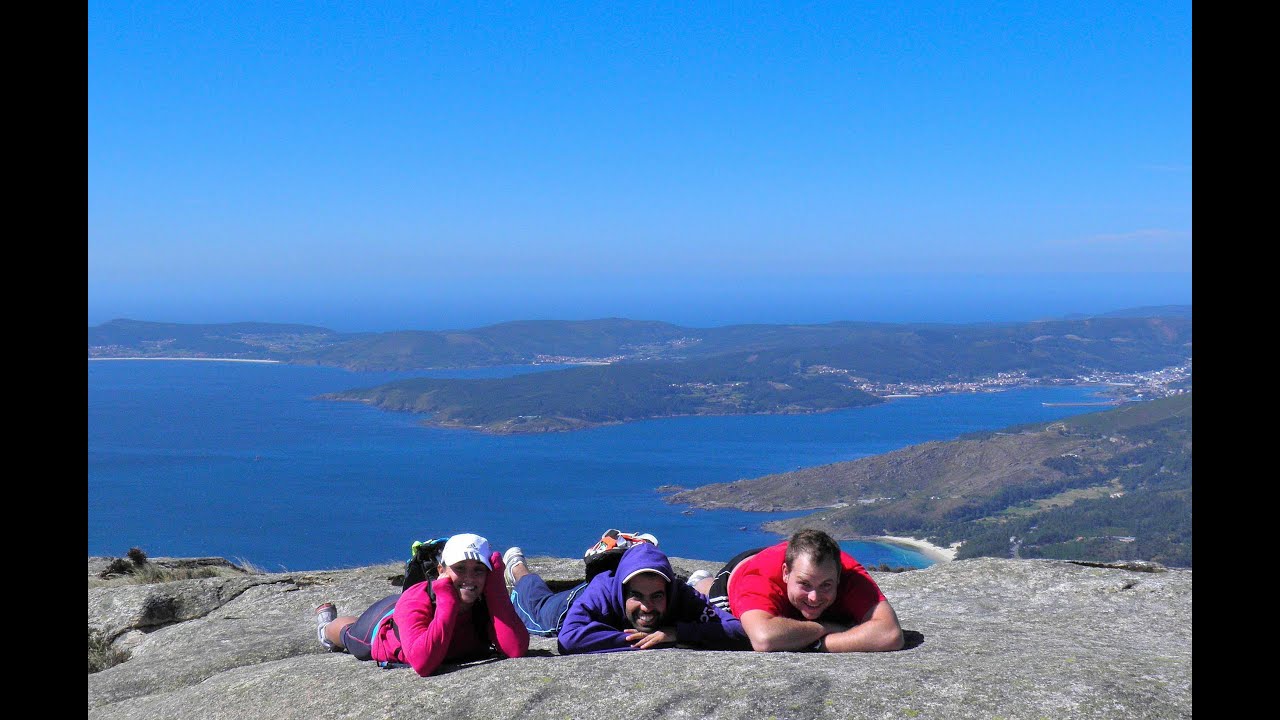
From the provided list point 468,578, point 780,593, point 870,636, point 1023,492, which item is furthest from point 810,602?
point 1023,492

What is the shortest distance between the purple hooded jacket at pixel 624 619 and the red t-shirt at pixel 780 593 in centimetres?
20

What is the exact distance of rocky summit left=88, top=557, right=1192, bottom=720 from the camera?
15.3 ft

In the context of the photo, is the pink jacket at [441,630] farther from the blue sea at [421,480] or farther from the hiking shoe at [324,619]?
the blue sea at [421,480]

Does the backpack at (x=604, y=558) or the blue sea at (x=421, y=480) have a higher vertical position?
the backpack at (x=604, y=558)

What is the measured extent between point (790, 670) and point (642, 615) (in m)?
1.31

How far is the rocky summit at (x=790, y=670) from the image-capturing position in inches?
183

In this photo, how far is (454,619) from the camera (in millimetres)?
5730

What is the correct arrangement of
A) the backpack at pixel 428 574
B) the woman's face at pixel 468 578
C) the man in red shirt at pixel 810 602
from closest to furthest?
1. the man in red shirt at pixel 810 602
2. the woman's face at pixel 468 578
3. the backpack at pixel 428 574

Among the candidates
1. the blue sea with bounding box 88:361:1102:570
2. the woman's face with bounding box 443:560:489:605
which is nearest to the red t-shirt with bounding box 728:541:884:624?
the woman's face with bounding box 443:560:489:605

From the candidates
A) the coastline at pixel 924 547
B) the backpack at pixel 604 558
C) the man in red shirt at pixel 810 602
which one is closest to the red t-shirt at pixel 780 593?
the man in red shirt at pixel 810 602

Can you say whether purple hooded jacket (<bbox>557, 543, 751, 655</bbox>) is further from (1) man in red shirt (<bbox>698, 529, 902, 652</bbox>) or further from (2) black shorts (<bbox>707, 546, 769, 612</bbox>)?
(2) black shorts (<bbox>707, 546, 769, 612</bbox>)

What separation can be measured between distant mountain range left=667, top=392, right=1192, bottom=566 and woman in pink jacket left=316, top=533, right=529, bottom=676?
86760 millimetres
